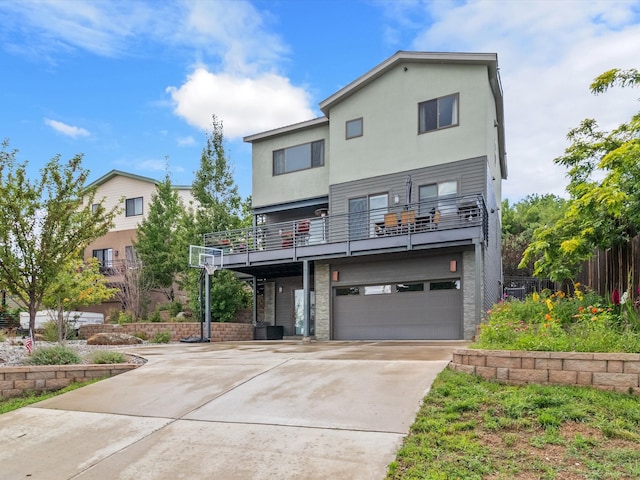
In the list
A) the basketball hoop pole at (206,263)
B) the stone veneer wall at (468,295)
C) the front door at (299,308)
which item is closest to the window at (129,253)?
the basketball hoop pole at (206,263)

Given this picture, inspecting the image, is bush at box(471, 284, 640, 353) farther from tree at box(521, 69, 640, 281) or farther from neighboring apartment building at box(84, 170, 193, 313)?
neighboring apartment building at box(84, 170, 193, 313)

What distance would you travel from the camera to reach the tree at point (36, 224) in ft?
Answer: 29.5

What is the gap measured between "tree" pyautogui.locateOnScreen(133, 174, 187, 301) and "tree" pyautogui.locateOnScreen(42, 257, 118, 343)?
6.54 meters

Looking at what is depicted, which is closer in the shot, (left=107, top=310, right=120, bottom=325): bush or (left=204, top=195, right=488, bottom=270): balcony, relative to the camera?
(left=204, top=195, right=488, bottom=270): balcony

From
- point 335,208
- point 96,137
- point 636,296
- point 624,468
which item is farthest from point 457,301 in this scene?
point 96,137

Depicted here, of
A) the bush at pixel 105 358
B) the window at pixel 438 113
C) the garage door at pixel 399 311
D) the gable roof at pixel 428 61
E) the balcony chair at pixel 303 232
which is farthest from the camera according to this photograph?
the balcony chair at pixel 303 232

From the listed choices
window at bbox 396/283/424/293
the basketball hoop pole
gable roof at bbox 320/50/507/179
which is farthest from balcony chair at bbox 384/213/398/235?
the basketball hoop pole

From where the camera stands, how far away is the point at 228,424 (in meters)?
5.07

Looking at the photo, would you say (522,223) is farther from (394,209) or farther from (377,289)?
(377,289)

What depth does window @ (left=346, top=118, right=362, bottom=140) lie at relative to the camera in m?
16.2

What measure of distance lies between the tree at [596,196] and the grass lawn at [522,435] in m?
2.79

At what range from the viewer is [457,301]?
44.4 ft

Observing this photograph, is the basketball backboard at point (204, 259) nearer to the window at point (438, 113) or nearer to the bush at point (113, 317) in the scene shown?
the bush at point (113, 317)

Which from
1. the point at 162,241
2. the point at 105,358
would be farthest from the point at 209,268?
the point at 162,241
